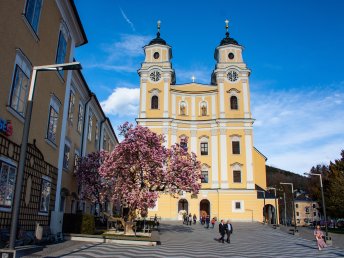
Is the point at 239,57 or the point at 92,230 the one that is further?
the point at 239,57

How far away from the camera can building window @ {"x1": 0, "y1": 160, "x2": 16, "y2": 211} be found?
11398 mm

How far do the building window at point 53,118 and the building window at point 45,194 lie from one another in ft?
6.16

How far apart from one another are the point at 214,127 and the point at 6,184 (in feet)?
128

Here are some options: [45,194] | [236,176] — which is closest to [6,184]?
[45,194]

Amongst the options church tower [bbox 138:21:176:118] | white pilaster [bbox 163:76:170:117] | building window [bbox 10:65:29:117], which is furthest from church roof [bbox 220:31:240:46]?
building window [bbox 10:65:29:117]

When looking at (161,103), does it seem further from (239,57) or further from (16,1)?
(16,1)

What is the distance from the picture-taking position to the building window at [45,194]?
50.6 feet

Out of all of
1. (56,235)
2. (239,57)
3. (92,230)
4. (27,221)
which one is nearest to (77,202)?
(92,230)

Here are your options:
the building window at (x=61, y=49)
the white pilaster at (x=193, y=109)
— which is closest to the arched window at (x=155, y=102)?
the white pilaster at (x=193, y=109)

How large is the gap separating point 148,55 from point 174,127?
11.4 m

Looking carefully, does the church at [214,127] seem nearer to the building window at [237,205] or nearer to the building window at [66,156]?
the building window at [237,205]

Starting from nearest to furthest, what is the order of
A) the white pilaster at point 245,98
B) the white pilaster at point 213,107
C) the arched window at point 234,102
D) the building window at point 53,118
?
the building window at point 53,118
the white pilaster at point 245,98
the arched window at point 234,102
the white pilaster at point 213,107

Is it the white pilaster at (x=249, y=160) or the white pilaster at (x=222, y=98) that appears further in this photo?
the white pilaster at (x=222, y=98)

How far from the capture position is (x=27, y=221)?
1362 cm
